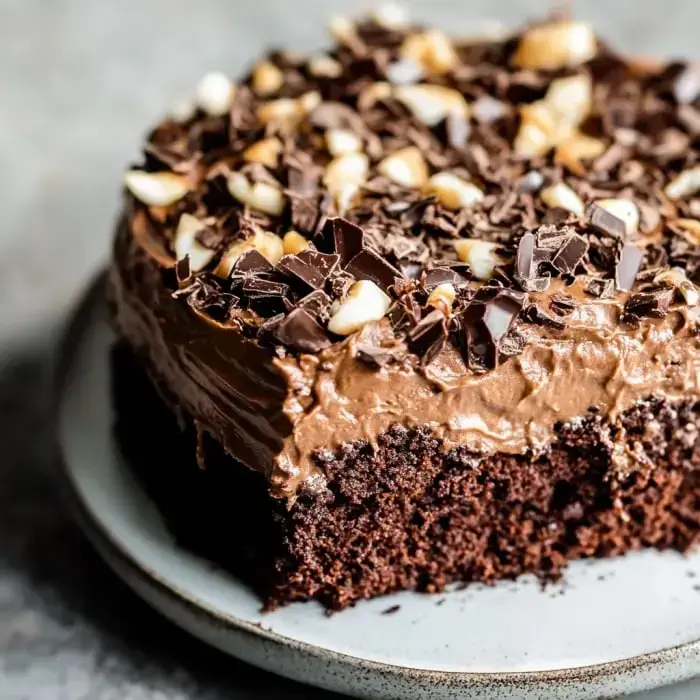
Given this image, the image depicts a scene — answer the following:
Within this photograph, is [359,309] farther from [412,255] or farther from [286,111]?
[286,111]

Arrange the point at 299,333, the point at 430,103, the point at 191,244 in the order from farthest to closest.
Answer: the point at 430,103 → the point at 191,244 → the point at 299,333

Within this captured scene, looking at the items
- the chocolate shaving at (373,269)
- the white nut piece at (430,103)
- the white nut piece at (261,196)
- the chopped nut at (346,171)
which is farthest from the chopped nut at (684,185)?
the white nut piece at (261,196)

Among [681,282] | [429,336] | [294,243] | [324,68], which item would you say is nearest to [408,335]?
[429,336]

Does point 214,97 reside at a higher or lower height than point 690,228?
higher

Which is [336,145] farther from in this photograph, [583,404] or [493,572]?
[493,572]

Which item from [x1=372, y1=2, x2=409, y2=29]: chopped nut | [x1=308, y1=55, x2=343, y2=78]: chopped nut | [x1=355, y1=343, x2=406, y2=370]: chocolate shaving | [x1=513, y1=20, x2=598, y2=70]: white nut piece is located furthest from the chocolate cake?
[x1=372, y1=2, x2=409, y2=29]: chopped nut

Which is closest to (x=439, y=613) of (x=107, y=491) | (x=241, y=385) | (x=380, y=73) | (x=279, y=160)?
(x=241, y=385)

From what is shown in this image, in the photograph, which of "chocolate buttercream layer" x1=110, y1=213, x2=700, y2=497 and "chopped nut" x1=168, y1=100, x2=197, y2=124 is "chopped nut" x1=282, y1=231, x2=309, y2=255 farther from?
"chopped nut" x1=168, y1=100, x2=197, y2=124
